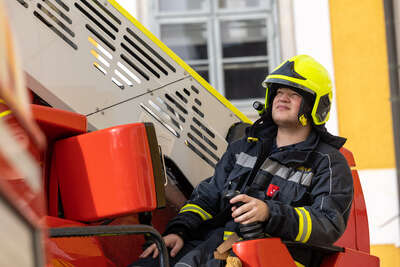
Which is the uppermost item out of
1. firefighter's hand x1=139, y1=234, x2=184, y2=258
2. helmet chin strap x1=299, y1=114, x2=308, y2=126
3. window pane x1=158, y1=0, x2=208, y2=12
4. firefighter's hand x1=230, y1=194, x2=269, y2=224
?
window pane x1=158, y1=0, x2=208, y2=12

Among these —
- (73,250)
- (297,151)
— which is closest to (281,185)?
(297,151)

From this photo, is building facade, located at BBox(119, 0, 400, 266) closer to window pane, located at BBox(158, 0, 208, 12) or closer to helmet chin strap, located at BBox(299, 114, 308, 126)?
window pane, located at BBox(158, 0, 208, 12)

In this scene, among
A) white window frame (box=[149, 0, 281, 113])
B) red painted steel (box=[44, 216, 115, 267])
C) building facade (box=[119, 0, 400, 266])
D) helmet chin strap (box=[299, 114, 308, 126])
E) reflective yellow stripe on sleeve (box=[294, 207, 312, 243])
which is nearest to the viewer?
red painted steel (box=[44, 216, 115, 267])

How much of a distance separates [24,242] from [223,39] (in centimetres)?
623

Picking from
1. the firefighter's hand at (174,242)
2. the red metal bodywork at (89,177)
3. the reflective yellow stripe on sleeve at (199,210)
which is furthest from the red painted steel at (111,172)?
the reflective yellow stripe on sleeve at (199,210)

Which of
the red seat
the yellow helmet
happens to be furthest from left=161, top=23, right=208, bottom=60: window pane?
the yellow helmet

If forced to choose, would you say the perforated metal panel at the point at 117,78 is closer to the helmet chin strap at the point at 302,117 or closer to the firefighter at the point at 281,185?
the firefighter at the point at 281,185

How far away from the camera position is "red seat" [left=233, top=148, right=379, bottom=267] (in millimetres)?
2025

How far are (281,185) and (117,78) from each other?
0.86 m

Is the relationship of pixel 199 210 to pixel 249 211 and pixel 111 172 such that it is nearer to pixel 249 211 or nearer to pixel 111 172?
pixel 249 211

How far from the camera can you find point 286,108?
2.49m

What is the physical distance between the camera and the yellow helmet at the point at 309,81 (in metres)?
2.45

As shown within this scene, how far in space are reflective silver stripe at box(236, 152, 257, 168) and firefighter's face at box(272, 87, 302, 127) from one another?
0.62 ft

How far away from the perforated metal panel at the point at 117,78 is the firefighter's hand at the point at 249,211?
742 millimetres
